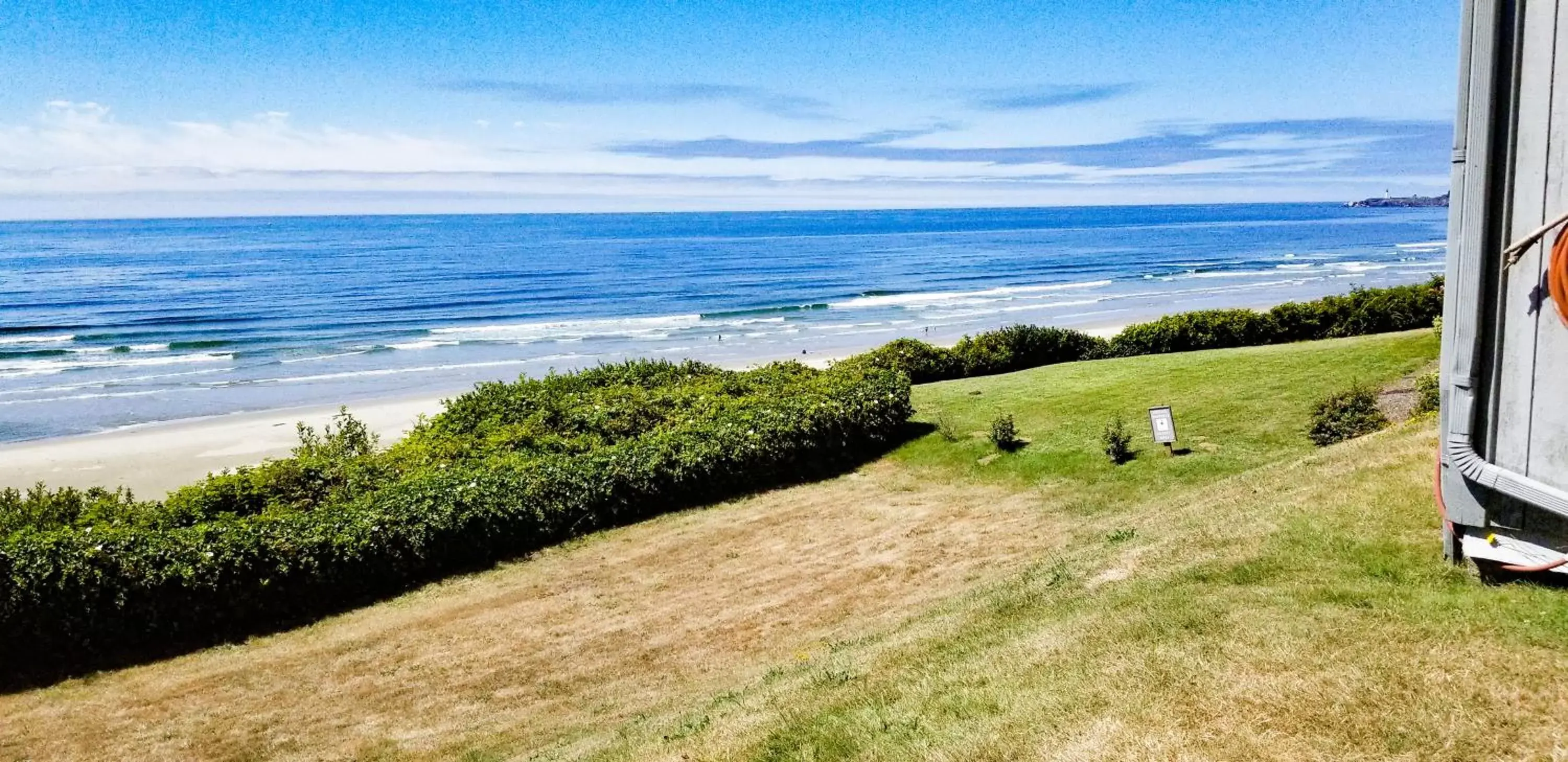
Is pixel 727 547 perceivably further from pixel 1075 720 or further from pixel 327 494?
pixel 1075 720

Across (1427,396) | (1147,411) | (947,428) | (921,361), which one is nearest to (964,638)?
(1427,396)

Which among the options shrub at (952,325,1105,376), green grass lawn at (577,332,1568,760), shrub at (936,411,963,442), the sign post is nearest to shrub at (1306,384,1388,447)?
the sign post

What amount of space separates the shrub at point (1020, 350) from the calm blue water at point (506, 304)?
1753 centimetres

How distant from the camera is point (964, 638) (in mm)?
8641

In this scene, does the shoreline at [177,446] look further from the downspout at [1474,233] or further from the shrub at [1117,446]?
the downspout at [1474,233]

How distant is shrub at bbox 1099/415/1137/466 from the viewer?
17.0 metres

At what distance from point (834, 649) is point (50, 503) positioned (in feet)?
39.6

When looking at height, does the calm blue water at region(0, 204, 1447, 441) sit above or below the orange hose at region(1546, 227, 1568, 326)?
below

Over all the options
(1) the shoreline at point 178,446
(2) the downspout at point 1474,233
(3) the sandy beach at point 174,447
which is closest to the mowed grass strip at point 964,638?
(2) the downspout at point 1474,233

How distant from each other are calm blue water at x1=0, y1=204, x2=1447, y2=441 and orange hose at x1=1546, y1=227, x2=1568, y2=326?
37385mm

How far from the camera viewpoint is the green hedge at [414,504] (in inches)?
485

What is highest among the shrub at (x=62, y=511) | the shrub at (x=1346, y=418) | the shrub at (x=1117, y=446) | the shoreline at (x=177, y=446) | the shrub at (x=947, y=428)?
the shrub at (x=62, y=511)

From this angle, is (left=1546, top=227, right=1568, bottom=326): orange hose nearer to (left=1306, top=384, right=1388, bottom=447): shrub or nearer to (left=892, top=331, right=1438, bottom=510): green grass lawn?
(left=892, top=331, right=1438, bottom=510): green grass lawn

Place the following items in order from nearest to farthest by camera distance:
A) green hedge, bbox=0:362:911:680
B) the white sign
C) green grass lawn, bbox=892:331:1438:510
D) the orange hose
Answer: the orange hose → green hedge, bbox=0:362:911:680 → green grass lawn, bbox=892:331:1438:510 → the white sign
